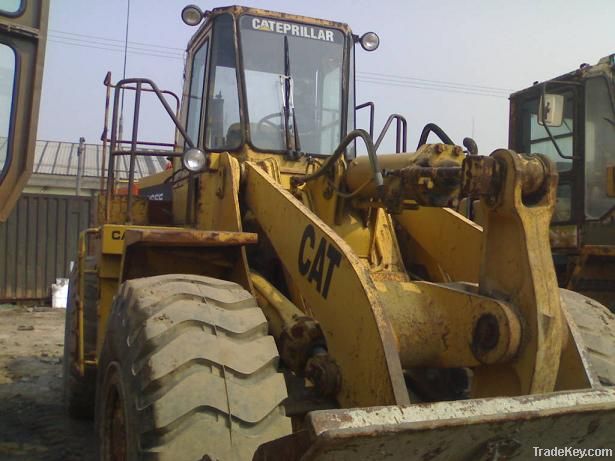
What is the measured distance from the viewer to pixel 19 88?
314cm

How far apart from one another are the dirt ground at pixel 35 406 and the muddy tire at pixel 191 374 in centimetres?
191

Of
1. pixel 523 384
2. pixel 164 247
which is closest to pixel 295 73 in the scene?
pixel 164 247

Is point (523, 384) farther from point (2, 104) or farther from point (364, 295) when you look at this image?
point (2, 104)

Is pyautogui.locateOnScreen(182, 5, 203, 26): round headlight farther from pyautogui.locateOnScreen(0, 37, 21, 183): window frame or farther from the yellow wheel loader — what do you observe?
pyautogui.locateOnScreen(0, 37, 21, 183): window frame

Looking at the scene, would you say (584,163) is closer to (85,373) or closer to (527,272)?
(527,272)

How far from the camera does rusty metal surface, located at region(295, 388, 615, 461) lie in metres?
2.11

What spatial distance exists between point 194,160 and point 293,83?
1.17 meters

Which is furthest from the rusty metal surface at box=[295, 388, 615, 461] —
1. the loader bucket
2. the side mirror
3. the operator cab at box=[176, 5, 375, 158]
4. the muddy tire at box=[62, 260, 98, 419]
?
the side mirror

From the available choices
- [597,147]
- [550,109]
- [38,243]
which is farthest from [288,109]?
[38,243]

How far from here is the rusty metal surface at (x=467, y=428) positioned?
6.91ft

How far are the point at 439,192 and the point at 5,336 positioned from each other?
364 inches

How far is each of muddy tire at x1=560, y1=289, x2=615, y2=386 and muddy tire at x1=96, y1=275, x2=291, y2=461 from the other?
146 centimetres

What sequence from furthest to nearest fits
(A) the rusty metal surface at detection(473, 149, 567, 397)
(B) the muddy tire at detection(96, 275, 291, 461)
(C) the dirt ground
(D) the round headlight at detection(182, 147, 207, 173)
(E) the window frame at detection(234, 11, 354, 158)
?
(C) the dirt ground, (E) the window frame at detection(234, 11, 354, 158), (D) the round headlight at detection(182, 147, 207, 173), (A) the rusty metal surface at detection(473, 149, 567, 397), (B) the muddy tire at detection(96, 275, 291, 461)

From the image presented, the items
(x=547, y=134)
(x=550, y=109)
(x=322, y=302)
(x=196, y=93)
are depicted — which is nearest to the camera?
(x=322, y=302)
